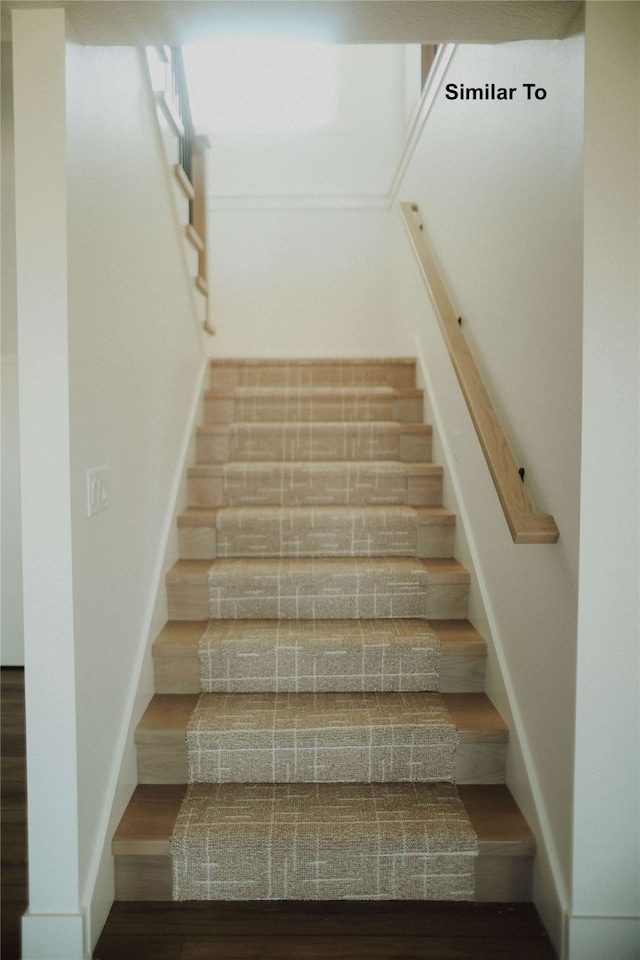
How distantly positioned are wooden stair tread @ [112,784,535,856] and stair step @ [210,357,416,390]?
2.18 m

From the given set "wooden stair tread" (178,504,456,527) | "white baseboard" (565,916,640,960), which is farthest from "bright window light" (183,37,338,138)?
"white baseboard" (565,916,640,960)

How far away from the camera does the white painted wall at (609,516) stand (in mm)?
1466

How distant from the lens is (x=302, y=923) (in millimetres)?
1678

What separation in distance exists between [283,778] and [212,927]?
41cm

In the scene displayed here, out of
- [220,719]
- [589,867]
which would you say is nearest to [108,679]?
[220,719]

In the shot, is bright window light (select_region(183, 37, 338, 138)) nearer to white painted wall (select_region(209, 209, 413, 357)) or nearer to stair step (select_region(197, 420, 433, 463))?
white painted wall (select_region(209, 209, 413, 357))

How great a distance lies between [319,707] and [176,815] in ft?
1.65

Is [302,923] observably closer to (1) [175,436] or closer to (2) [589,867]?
(2) [589,867]

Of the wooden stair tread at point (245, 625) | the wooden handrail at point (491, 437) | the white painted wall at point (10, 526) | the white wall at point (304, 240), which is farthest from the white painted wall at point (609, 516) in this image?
the white wall at point (304, 240)

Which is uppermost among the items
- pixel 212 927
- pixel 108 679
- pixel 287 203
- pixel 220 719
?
pixel 287 203

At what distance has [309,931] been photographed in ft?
5.41

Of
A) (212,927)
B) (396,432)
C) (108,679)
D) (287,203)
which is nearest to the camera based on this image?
(212,927)

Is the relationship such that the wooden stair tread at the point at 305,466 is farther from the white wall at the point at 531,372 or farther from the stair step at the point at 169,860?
the stair step at the point at 169,860

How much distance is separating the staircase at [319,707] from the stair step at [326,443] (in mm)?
21
